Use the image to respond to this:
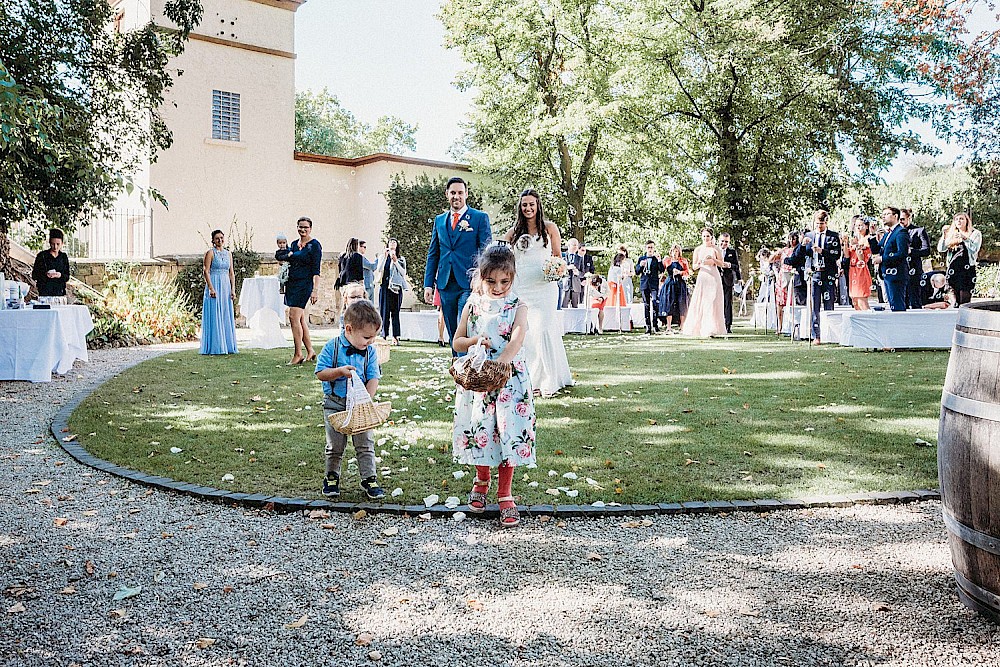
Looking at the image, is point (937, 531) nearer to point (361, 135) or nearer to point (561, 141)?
point (561, 141)

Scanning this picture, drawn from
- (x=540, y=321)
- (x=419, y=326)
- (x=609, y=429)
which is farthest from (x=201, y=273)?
(x=609, y=429)

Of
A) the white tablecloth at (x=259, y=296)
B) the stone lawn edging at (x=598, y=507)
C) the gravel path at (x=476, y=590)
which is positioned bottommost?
the gravel path at (x=476, y=590)

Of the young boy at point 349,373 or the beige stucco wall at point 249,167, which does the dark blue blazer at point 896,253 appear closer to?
the young boy at point 349,373

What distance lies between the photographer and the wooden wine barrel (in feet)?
9.16

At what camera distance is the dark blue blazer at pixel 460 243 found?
7.23m

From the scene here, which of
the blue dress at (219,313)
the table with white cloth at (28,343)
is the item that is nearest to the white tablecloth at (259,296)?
the blue dress at (219,313)

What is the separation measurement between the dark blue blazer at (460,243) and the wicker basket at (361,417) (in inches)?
109

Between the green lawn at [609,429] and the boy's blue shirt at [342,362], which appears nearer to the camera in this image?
the boy's blue shirt at [342,362]

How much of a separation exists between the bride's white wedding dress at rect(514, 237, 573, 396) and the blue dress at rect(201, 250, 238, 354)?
6574 millimetres

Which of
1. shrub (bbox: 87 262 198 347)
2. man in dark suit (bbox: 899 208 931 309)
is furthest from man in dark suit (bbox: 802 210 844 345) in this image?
shrub (bbox: 87 262 198 347)

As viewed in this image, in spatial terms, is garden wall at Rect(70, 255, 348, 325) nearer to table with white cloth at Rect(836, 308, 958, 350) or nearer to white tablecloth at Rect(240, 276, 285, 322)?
white tablecloth at Rect(240, 276, 285, 322)

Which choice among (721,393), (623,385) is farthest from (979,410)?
(623,385)

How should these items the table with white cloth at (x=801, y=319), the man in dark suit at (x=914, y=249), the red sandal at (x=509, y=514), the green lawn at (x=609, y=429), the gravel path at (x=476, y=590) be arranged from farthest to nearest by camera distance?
the table with white cloth at (x=801, y=319) → the man in dark suit at (x=914, y=249) → the green lawn at (x=609, y=429) → the red sandal at (x=509, y=514) → the gravel path at (x=476, y=590)

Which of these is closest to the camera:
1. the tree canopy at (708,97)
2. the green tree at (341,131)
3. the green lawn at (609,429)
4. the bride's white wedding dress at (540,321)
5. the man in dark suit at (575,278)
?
the green lawn at (609,429)
